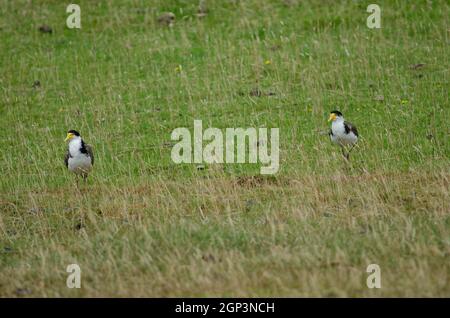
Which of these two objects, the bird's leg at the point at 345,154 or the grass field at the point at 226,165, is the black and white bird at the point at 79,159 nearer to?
the grass field at the point at 226,165

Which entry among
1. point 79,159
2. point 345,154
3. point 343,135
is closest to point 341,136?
point 343,135

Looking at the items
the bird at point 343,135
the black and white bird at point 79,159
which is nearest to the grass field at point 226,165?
the bird at point 343,135

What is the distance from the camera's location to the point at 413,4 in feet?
88.1

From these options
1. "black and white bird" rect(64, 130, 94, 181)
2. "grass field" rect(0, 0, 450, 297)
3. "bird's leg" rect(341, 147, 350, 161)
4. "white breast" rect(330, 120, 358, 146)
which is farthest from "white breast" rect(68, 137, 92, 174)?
"bird's leg" rect(341, 147, 350, 161)

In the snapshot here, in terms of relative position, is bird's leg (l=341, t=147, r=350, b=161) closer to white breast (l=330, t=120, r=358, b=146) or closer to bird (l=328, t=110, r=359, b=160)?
bird (l=328, t=110, r=359, b=160)

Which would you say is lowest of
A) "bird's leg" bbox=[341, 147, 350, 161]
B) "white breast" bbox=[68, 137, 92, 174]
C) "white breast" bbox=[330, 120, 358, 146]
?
"white breast" bbox=[68, 137, 92, 174]

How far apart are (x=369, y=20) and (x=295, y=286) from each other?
17.3 meters

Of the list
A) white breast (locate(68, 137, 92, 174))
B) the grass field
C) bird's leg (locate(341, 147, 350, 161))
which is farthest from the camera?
bird's leg (locate(341, 147, 350, 161))

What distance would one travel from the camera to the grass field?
419 inches

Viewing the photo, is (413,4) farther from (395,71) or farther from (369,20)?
(395,71)

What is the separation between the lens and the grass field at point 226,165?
34.9 ft

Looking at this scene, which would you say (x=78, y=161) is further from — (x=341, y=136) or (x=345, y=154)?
(x=345, y=154)
